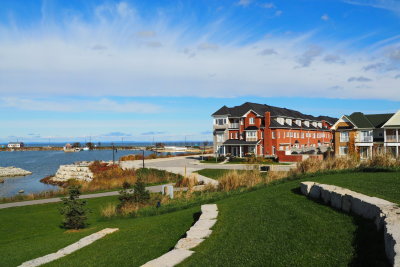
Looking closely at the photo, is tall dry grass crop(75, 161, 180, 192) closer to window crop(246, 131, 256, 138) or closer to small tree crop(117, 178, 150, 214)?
small tree crop(117, 178, 150, 214)

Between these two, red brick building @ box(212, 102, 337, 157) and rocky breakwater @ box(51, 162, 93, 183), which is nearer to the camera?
rocky breakwater @ box(51, 162, 93, 183)

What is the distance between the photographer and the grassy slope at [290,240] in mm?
6422

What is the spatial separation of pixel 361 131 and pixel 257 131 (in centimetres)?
1576

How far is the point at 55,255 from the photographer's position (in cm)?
973

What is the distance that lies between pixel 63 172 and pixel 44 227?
37.7m

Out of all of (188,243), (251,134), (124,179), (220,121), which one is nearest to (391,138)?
(251,134)

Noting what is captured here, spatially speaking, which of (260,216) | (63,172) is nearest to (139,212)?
(260,216)

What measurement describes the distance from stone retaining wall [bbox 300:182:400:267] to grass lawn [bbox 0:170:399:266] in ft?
0.81

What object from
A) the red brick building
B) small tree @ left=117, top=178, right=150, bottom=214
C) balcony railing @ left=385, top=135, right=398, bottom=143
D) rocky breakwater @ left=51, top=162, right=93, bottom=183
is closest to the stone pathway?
small tree @ left=117, top=178, right=150, bottom=214

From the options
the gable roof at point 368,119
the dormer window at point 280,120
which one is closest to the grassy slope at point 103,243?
the gable roof at point 368,119

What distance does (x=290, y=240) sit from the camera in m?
7.48

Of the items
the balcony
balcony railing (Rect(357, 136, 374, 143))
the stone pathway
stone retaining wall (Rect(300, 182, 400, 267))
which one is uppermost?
the balcony

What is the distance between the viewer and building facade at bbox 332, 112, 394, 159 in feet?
160

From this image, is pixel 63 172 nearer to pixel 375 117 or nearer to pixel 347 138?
pixel 347 138
